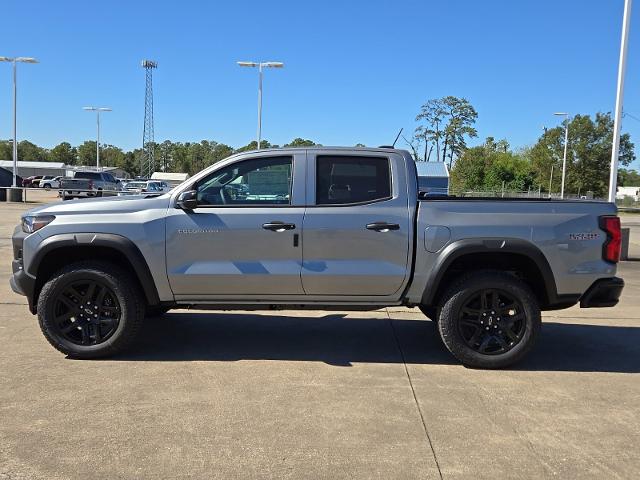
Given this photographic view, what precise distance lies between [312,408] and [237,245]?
5.21 feet

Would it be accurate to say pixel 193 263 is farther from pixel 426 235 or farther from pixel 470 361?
pixel 470 361

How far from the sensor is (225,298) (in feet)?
Result: 16.8

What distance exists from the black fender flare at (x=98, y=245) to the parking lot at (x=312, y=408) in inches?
33.9

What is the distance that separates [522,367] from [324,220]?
2.26m

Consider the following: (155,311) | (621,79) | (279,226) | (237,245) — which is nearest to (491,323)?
(279,226)

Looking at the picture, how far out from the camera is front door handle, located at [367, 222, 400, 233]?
4922 mm

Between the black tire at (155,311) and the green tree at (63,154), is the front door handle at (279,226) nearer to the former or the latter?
the black tire at (155,311)

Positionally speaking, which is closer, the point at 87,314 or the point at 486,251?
the point at 486,251

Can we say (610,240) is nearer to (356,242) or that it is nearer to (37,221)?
(356,242)

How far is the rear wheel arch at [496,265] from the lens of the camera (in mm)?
4883

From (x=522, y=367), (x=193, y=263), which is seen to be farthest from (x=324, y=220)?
(x=522, y=367)

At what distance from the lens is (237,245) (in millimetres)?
4973

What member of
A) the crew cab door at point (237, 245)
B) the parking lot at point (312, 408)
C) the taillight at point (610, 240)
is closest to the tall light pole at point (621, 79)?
the parking lot at point (312, 408)

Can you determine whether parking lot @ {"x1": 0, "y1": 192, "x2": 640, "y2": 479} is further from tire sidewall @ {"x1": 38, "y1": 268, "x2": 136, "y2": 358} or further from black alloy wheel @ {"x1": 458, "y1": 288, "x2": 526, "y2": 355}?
black alloy wheel @ {"x1": 458, "y1": 288, "x2": 526, "y2": 355}
